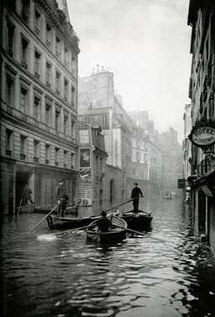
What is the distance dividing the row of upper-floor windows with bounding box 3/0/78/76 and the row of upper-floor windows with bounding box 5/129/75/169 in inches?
248

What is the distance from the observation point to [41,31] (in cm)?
2681

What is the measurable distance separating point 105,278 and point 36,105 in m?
21.5

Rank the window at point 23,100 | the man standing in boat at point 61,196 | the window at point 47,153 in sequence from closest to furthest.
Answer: the man standing in boat at point 61,196, the window at point 23,100, the window at point 47,153

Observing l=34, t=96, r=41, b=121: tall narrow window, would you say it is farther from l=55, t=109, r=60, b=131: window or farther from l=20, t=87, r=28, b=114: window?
l=55, t=109, r=60, b=131: window

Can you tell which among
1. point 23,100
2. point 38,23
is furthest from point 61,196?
point 38,23

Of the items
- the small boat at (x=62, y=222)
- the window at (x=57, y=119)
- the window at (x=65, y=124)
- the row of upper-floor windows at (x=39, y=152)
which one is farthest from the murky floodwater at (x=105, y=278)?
the window at (x=65, y=124)

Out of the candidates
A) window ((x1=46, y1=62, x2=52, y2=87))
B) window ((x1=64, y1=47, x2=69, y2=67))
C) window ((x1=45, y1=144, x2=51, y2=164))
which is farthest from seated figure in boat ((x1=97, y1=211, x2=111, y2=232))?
window ((x1=64, y1=47, x2=69, y2=67))

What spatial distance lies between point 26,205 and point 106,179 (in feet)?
75.6

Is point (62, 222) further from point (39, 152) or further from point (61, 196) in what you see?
point (39, 152)

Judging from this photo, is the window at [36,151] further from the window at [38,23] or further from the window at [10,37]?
the window at [38,23]

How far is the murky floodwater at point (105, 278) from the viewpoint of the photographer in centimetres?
620

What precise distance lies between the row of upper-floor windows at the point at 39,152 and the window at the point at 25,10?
341 inches

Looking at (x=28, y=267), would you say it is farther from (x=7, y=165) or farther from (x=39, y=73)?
(x=39, y=73)

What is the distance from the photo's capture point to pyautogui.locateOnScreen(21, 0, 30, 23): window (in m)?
23.5
